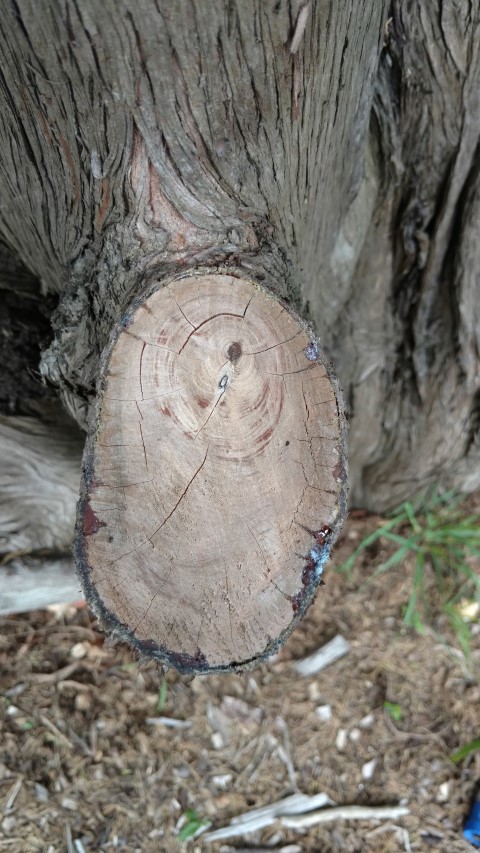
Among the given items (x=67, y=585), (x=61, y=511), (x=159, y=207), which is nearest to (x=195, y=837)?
(x=67, y=585)

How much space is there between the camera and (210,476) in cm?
113

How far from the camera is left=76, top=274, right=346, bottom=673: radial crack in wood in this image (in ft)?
3.59

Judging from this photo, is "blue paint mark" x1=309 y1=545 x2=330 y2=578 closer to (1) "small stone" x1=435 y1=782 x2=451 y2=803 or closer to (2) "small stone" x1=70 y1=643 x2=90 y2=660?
(2) "small stone" x1=70 y1=643 x2=90 y2=660

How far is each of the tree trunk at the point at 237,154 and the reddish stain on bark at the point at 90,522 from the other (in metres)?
0.27

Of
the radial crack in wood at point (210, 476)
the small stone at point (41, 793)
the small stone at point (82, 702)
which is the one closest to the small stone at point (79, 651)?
the small stone at point (82, 702)

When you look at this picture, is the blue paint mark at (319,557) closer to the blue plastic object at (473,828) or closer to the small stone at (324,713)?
the small stone at (324,713)

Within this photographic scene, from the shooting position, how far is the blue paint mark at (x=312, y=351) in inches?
44.3

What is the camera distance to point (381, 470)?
2.47 metres

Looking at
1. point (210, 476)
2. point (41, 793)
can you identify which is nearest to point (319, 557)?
point (210, 476)

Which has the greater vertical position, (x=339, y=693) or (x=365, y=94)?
(x=365, y=94)

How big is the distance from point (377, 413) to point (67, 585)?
1.22 metres

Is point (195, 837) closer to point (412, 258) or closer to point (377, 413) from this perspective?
point (377, 413)

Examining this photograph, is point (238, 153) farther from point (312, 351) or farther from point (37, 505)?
point (37, 505)

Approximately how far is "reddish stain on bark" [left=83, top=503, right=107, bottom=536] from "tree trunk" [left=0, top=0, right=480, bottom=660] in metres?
0.27
